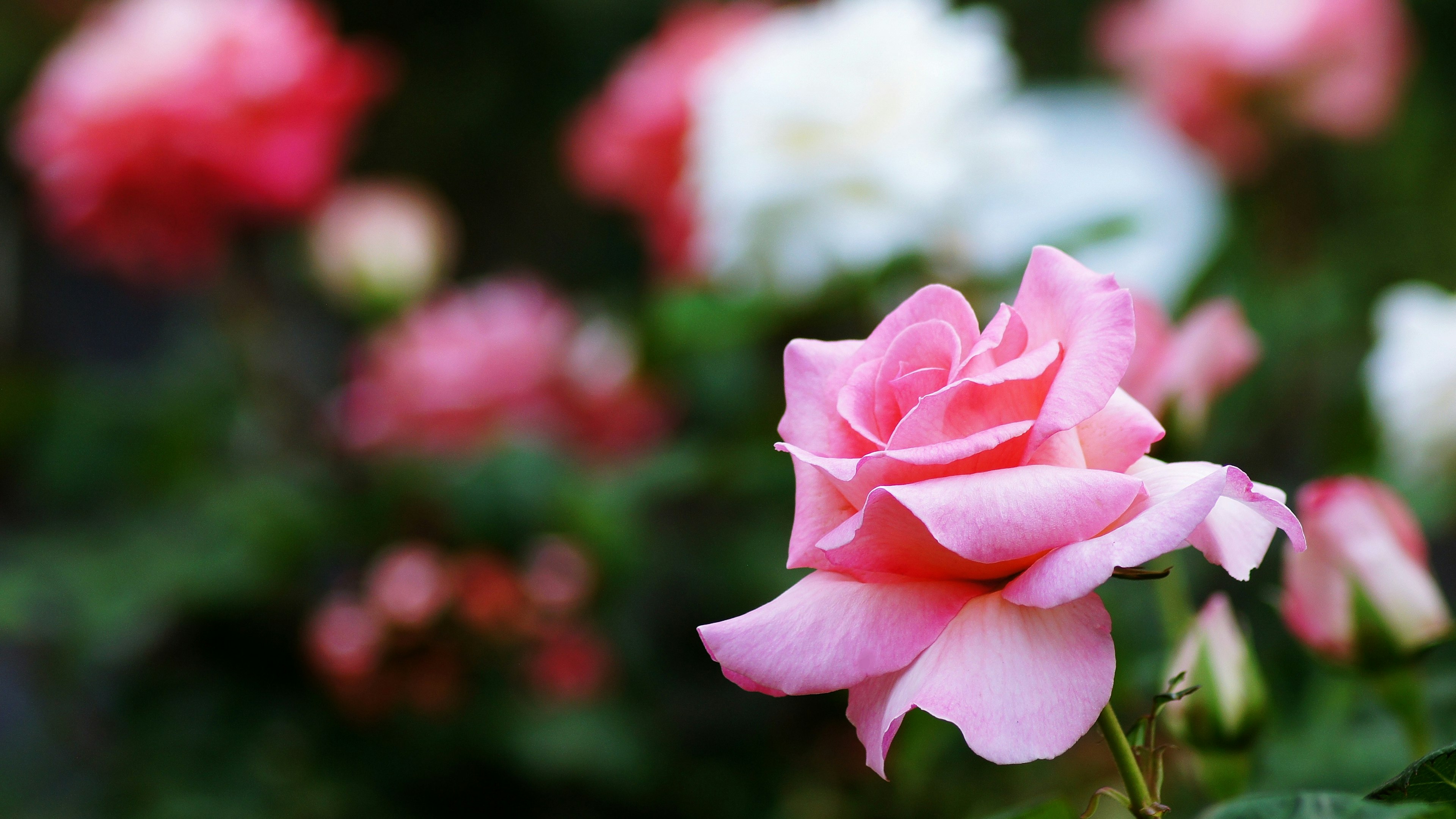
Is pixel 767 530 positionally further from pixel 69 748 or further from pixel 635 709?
pixel 69 748

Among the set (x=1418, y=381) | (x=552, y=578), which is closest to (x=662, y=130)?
(x=552, y=578)

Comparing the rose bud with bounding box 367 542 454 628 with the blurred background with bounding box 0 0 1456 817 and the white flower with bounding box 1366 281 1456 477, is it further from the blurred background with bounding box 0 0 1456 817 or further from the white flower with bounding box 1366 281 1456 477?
the white flower with bounding box 1366 281 1456 477

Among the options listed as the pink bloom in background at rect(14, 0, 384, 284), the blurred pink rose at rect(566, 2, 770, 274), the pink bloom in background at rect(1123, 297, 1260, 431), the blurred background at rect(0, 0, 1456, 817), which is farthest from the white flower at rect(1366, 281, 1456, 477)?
the pink bloom in background at rect(14, 0, 384, 284)

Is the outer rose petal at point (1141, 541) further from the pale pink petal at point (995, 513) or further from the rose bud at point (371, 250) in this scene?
the rose bud at point (371, 250)

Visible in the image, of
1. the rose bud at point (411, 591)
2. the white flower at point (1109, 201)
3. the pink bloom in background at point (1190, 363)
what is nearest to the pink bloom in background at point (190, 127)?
the rose bud at point (411, 591)

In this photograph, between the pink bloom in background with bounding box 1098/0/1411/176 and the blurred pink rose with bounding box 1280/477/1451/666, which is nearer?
the blurred pink rose with bounding box 1280/477/1451/666

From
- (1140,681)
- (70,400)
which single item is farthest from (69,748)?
(1140,681)
